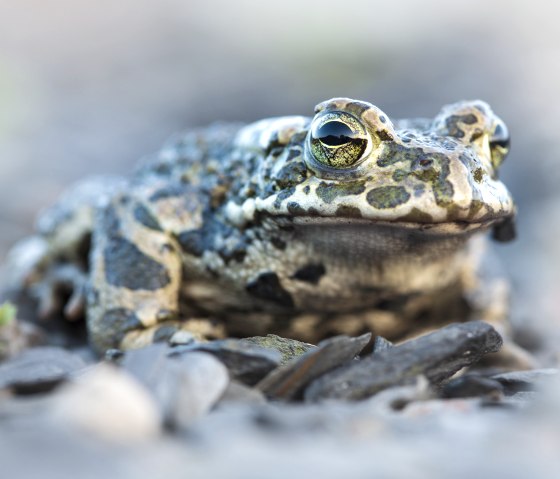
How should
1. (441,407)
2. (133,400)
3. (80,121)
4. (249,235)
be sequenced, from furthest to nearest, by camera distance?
(80,121) < (249,235) < (441,407) < (133,400)

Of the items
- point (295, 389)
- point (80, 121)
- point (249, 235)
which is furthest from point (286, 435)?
point (80, 121)

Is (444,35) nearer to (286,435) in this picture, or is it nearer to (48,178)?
(48,178)

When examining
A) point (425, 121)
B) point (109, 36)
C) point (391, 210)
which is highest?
point (109, 36)

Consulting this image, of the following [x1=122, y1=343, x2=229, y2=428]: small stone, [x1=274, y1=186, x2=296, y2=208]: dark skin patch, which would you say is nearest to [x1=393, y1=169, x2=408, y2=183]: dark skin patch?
[x1=274, y1=186, x2=296, y2=208]: dark skin patch

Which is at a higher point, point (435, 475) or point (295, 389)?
point (295, 389)

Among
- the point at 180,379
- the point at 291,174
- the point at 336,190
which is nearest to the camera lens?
the point at 180,379

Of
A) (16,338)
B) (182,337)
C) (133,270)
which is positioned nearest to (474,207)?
(182,337)

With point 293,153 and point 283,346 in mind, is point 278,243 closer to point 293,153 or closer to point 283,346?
point 293,153

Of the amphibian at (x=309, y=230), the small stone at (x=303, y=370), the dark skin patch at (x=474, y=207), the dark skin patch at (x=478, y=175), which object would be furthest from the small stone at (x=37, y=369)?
the dark skin patch at (x=478, y=175)
